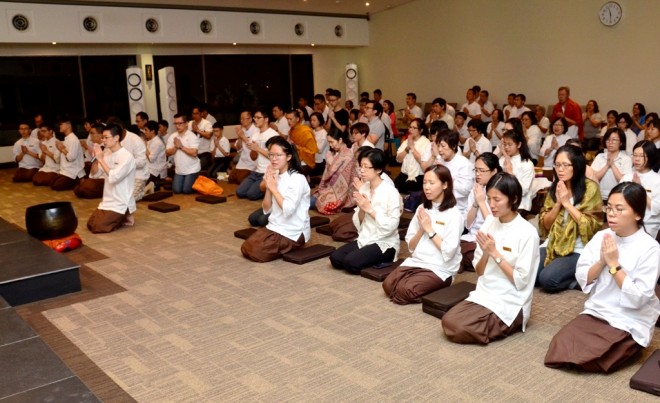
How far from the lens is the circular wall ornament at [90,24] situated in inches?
450

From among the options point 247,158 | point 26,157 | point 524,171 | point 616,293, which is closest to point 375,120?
point 247,158

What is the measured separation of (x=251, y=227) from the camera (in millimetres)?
6551

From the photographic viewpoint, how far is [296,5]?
1312cm

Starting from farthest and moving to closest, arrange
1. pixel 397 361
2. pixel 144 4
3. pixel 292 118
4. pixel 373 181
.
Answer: pixel 144 4 → pixel 292 118 → pixel 373 181 → pixel 397 361

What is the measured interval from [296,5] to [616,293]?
36.7 ft

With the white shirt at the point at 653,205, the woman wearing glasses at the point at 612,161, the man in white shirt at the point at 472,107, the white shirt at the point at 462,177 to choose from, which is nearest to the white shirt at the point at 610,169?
the woman wearing glasses at the point at 612,161

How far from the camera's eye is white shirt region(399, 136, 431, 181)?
7140 millimetres

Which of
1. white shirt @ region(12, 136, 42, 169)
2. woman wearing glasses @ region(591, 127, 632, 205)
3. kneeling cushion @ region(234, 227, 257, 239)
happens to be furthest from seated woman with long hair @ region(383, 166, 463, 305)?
white shirt @ region(12, 136, 42, 169)

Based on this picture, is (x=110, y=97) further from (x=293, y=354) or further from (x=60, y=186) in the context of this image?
(x=293, y=354)

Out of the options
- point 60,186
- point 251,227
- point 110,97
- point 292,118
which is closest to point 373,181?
point 251,227

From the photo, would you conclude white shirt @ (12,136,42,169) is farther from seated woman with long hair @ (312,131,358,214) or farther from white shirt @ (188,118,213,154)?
seated woman with long hair @ (312,131,358,214)

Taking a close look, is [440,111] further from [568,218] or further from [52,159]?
[52,159]

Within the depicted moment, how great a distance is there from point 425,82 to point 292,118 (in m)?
5.83

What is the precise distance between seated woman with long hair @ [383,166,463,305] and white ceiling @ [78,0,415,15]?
30.7 feet
